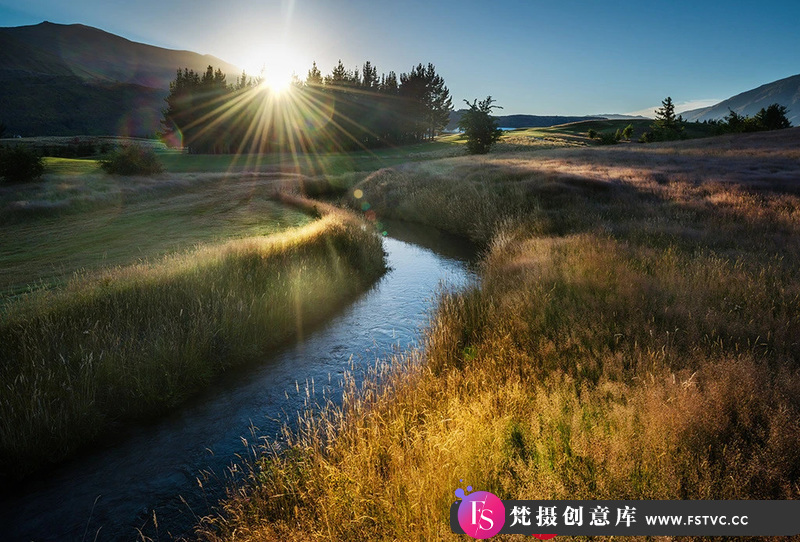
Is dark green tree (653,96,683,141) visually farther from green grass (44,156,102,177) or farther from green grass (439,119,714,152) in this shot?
green grass (44,156,102,177)

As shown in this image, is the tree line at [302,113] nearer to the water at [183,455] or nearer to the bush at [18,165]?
the bush at [18,165]

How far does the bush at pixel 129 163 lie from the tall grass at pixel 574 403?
3465 centimetres

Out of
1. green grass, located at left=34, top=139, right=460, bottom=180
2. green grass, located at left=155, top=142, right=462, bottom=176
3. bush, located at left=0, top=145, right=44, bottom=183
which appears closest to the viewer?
bush, located at left=0, top=145, right=44, bottom=183

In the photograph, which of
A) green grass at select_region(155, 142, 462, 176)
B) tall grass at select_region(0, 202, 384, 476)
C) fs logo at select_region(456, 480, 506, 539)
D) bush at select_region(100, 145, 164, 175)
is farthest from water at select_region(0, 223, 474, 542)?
green grass at select_region(155, 142, 462, 176)

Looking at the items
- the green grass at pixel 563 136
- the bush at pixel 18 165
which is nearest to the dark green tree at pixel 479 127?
the green grass at pixel 563 136

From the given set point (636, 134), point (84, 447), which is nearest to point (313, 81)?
point (636, 134)

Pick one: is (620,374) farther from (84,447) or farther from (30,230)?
(30,230)

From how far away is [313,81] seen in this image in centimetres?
10031

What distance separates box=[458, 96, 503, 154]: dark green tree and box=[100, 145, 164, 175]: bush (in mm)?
35650

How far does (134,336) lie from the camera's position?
7000 mm

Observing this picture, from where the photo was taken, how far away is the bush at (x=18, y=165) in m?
24.3

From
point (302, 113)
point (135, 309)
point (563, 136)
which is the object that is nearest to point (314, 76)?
point (302, 113)

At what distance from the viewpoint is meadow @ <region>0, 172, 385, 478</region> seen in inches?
217

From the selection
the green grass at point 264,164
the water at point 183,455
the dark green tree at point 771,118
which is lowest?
the water at point 183,455
